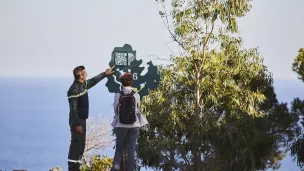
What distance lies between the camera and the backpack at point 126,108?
8.01 metres

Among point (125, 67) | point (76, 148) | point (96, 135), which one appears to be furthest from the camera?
point (96, 135)

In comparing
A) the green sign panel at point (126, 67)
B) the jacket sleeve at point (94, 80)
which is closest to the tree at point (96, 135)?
the green sign panel at point (126, 67)

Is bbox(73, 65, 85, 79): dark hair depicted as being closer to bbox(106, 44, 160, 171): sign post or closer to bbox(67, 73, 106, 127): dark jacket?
bbox(67, 73, 106, 127): dark jacket

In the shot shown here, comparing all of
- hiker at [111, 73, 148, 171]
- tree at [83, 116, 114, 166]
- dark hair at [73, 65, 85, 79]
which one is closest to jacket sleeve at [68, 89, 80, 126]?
dark hair at [73, 65, 85, 79]

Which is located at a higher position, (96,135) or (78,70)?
(96,135)

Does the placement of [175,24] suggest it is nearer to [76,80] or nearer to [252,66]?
[252,66]

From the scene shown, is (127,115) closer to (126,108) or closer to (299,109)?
(126,108)

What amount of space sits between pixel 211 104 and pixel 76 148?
1010cm

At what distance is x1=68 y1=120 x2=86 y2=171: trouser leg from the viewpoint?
788 cm

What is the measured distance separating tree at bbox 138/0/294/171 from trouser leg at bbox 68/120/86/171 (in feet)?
29.7

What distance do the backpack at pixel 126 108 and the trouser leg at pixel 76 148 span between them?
0.43 m

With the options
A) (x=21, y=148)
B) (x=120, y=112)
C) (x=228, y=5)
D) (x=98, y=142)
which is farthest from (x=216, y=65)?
(x=21, y=148)

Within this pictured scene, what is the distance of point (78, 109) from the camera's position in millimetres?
7824

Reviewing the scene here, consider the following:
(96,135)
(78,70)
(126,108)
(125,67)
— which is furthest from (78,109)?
(96,135)
